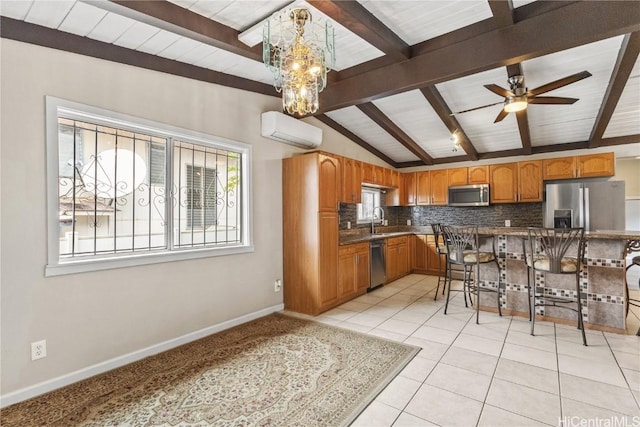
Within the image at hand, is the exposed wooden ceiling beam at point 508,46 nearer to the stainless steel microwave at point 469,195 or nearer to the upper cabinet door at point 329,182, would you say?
the upper cabinet door at point 329,182

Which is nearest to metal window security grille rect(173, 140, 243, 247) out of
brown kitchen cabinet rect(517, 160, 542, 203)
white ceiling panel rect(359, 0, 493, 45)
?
white ceiling panel rect(359, 0, 493, 45)

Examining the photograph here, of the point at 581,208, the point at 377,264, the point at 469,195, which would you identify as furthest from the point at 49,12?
the point at 581,208

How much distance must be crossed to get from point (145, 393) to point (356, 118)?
4.31 metres

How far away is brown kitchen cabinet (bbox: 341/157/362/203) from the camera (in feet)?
14.6

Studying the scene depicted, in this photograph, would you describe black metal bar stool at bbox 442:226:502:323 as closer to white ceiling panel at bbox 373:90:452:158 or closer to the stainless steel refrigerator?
white ceiling panel at bbox 373:90:452:158

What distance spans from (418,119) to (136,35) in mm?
3775

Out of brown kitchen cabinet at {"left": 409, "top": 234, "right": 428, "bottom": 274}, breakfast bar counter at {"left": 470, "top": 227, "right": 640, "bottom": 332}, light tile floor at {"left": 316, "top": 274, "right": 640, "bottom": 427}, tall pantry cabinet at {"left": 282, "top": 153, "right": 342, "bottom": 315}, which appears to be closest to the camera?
light tile floor at {"left": 316, "top": 274, "right": 640, "bottom": 427}

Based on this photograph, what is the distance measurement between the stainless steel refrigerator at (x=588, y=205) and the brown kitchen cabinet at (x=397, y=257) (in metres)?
2.47

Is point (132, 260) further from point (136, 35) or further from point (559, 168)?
point (559, 168)

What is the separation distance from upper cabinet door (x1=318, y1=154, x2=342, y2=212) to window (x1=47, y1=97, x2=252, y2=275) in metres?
0.94

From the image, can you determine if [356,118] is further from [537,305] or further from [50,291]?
[50,291]

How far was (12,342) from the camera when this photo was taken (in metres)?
2.04

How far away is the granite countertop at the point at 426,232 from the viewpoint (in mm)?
2979

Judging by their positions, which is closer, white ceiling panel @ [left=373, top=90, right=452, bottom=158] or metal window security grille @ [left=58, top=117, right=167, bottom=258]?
metal window security grille @ [left=58, top=117, right=167, bottom=258]
